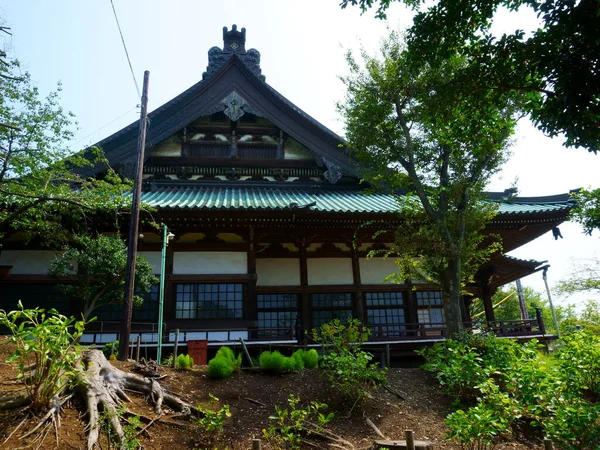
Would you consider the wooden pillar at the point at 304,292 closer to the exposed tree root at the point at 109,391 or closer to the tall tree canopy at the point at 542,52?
the exposed tree root at the point at 109,391

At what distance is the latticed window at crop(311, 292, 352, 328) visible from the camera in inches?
572

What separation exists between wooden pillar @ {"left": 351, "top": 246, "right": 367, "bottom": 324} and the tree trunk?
4.68 metres

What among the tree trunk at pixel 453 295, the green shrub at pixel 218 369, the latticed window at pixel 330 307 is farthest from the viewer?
the latticed window at pixel 330 307

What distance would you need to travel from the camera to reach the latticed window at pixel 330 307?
14.5 metres

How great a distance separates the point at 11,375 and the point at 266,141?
12.1 m

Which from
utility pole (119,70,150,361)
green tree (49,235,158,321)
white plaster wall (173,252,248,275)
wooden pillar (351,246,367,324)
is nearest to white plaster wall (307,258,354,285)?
wooden pillar (351,246,367,324)

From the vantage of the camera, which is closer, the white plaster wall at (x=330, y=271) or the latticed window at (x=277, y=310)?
the latticed window at (x=277, y=310)

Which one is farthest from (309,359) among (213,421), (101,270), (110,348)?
(101,270)

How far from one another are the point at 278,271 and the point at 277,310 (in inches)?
51.8

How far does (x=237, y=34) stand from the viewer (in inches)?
733

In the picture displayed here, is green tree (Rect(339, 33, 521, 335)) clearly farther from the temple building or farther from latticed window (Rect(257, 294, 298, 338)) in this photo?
latticed window (Rect(257, 294, 298, 338))

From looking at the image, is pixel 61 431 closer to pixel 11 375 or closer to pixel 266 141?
pixel 11 375

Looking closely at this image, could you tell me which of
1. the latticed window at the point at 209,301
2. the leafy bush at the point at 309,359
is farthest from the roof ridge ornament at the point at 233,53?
the leafy bush at the point at 309,359

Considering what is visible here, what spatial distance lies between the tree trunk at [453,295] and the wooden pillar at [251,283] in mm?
5840
